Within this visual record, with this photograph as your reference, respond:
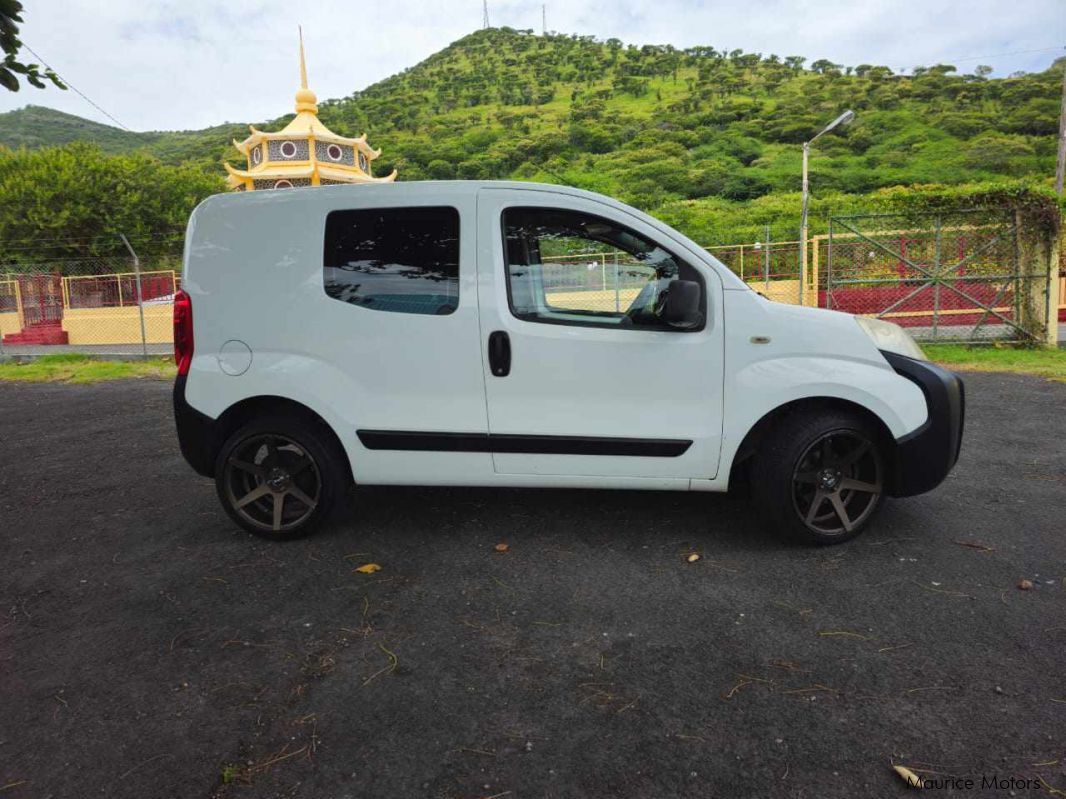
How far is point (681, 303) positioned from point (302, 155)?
100ft

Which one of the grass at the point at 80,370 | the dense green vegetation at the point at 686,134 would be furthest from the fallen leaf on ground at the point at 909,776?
the dense green vegetation at the point at 686,134

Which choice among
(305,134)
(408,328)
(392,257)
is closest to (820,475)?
(408,328)

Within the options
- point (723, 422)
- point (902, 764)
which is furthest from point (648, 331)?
point (902, 764)

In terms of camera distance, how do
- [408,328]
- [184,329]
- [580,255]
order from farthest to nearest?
[580,255]
[184,329]
[408,328]

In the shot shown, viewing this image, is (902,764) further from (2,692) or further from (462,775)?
(2,692)

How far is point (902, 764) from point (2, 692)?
3020 mm

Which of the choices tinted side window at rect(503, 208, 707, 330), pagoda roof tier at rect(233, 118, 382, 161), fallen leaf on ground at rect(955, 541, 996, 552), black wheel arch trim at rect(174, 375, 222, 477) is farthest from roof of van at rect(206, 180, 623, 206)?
pagoda roof tier at rect(233, 118, 382, 161)

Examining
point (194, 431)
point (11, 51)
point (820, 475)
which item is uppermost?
point (11, 51)

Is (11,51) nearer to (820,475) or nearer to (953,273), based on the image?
(820,475)

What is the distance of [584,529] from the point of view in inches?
154

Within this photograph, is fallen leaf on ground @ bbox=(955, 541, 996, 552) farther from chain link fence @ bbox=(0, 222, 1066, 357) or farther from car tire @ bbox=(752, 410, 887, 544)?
chain link fence @ bbox=(0, 222, 1066, 357)

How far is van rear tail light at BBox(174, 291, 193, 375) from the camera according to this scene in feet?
12.1

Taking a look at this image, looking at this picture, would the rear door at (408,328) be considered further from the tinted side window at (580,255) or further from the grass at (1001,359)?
Answer: the grass at (1001,359)

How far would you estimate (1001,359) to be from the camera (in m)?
10.7
